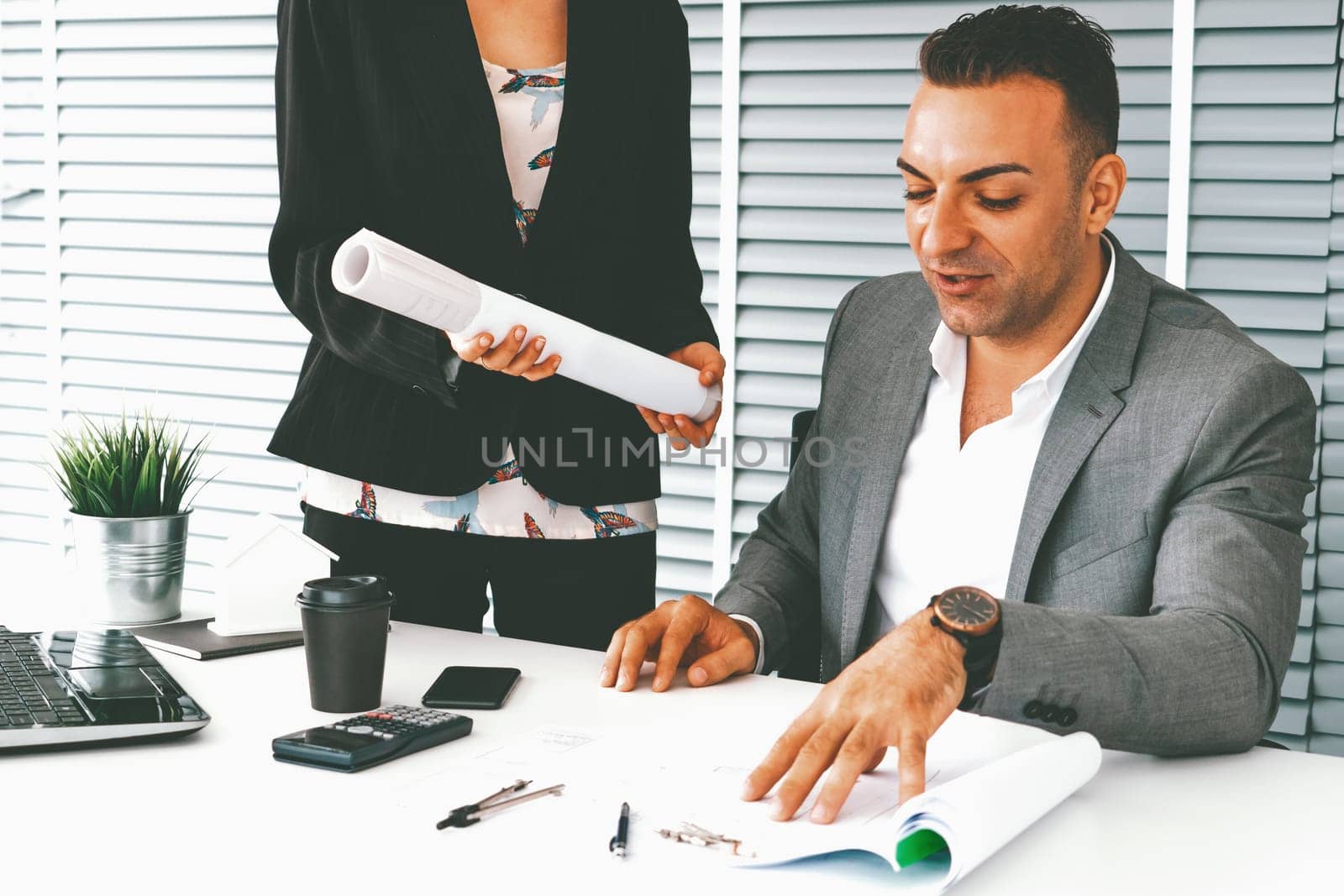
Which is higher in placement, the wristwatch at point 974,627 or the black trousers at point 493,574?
the wristwatch at point 974,627

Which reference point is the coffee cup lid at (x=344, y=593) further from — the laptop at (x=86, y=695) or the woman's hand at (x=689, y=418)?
the woman's hand at (x=689, y=418)

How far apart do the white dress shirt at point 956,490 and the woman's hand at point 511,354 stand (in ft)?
1.32

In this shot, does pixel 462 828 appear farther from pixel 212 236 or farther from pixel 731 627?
pixel 212 236

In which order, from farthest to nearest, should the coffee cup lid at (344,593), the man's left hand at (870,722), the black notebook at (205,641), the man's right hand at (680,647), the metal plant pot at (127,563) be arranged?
the metal plant pot at (127,563) → the black notebook at (205,641) → the man's right hand at (680,647) → the coffee cup lid at (344,593) → the man's left hand at (870,722)

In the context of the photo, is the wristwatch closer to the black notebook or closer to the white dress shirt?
the white dress shirt

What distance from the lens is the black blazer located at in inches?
66.1

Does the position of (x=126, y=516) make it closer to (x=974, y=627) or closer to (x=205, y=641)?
(x=205, y=641)

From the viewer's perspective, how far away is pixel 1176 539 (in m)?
1.39

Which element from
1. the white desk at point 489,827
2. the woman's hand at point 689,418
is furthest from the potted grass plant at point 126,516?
the woman's hand at point 689,418

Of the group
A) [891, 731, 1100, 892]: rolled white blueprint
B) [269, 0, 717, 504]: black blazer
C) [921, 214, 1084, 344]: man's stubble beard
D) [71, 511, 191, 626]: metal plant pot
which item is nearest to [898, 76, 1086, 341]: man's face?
[921, 214, 1084, 344]: man's stubble beard

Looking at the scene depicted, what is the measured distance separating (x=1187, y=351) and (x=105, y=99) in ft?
10.6

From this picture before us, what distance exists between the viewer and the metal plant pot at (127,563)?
1641mm

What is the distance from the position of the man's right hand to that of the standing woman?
287mm

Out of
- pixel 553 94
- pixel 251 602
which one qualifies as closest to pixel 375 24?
pixel 553 94
